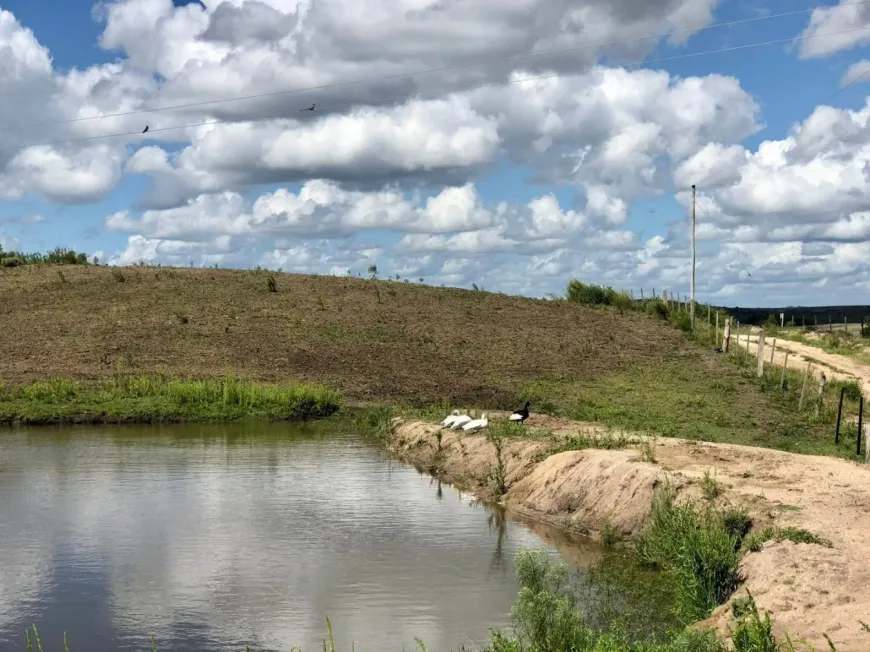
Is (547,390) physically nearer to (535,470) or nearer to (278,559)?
(535,470)

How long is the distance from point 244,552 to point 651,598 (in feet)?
19.4

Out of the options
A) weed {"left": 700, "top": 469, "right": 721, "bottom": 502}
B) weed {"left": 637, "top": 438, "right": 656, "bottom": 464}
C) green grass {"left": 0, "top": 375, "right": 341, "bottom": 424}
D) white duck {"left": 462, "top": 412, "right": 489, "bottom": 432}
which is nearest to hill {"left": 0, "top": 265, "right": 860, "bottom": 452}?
green grass {"left": 0, "top": 375, "right": 341, "bottom": 424}

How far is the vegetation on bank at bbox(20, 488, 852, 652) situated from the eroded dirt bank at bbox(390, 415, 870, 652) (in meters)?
0.48

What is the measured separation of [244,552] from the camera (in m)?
14.9

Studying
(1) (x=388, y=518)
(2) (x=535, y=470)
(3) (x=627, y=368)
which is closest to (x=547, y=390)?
(3) (x=627, y=368)

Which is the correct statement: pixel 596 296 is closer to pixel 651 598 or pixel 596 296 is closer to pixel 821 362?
pixel 821 362

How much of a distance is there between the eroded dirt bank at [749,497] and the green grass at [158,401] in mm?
9064

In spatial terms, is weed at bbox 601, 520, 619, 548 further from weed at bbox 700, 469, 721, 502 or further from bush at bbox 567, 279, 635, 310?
bush at bbox 567, 279, 635, 310

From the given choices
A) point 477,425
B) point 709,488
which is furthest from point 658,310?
point 709,488

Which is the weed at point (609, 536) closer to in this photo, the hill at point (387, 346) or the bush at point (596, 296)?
the hill at point (387, 346)

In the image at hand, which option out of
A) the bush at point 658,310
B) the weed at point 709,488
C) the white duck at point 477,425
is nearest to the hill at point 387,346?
the bush at point 658,310

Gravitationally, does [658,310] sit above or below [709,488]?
above

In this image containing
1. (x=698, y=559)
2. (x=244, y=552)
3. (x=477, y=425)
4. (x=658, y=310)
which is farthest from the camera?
(x=658, y=310)

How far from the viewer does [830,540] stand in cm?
1265
